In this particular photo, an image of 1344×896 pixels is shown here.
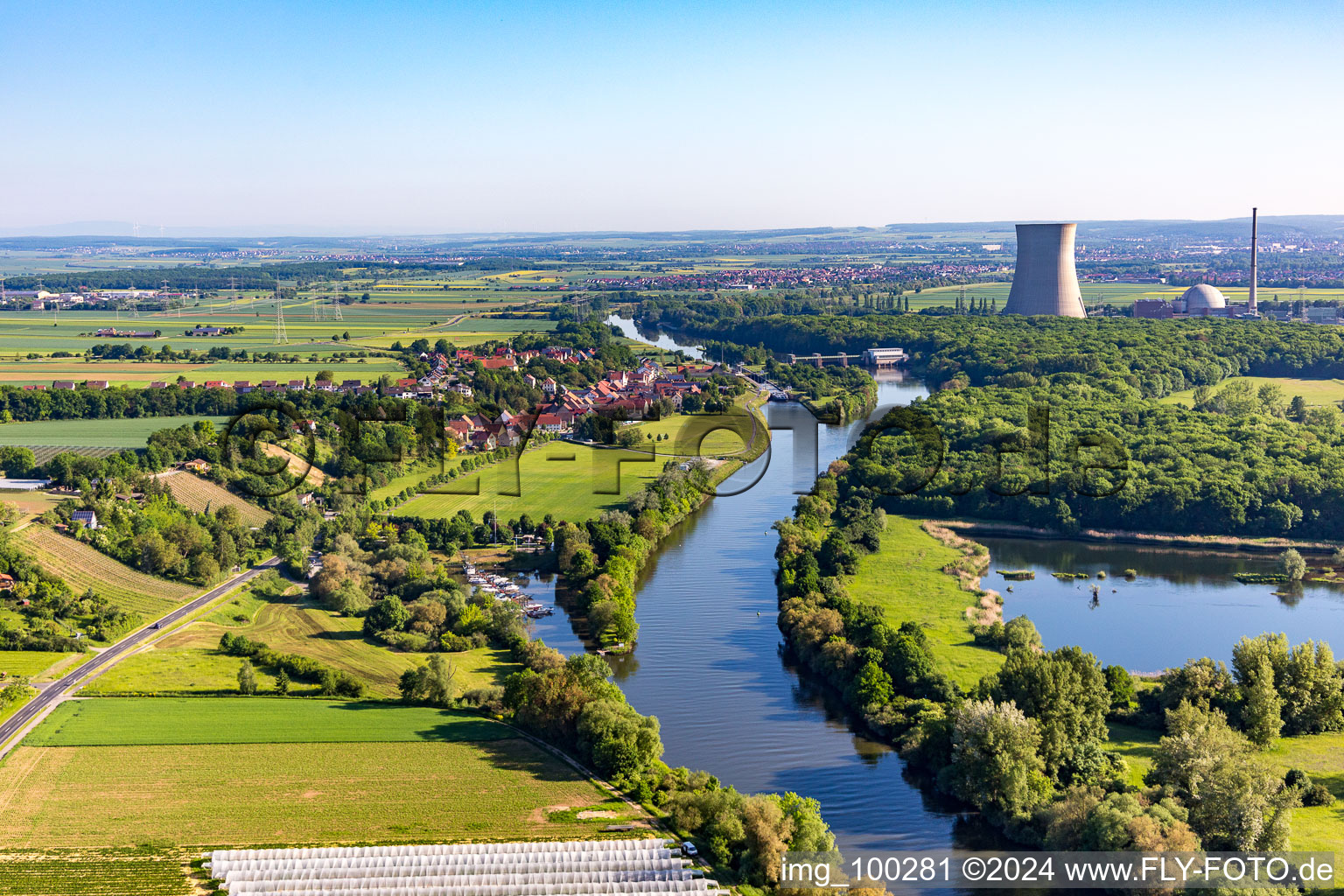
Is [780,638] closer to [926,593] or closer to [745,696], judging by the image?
[745,696]

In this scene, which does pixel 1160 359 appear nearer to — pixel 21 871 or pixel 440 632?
pixel 440 632

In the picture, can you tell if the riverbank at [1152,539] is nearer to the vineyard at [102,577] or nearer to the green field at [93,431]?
the vineyard at [102,577]

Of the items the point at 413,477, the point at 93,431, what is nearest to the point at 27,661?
the point at 413,477

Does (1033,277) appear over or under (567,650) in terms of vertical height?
over

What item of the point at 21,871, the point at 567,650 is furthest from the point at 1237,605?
the point at 21,871

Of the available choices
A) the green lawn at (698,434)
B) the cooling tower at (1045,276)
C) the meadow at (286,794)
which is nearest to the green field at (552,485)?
the green lawn at (698,434)
